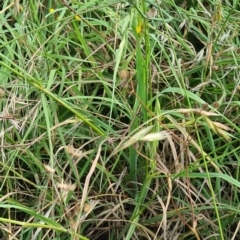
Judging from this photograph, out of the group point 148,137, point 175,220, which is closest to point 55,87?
point 175,220

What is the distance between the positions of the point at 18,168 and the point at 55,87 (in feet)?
0.66

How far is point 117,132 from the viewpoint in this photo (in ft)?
3.91

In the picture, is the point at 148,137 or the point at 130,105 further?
the point at 130,105

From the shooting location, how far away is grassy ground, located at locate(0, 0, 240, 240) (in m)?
1.06

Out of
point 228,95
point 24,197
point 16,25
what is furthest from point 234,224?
point 16,25

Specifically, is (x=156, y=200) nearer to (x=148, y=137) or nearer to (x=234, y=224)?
(x=234, y=224)

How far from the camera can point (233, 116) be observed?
4.15ft

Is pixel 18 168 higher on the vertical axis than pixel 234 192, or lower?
higher

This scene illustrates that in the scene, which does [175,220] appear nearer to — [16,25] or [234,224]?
[234,224]

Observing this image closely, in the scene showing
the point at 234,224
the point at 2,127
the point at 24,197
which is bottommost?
the point at 234,224

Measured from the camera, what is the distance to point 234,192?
116cm

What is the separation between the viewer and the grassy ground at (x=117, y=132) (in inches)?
41.8

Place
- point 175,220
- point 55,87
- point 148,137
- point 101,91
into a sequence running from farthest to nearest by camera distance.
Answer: point 101,91, point 55,87, point 175,220, point 148,137

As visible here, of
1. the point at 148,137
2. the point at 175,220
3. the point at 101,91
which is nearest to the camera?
the point at 148,137
